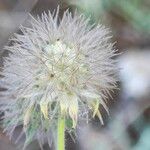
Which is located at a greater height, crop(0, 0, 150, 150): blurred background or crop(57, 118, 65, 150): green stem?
crop(0, 0, 150, 150): blurred background

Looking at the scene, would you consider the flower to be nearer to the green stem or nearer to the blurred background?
the green stem

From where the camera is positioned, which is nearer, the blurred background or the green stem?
the green stem

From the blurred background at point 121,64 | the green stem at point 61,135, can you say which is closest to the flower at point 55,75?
the green stem at point 61,135

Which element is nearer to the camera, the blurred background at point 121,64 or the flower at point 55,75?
the flower at point 55,75

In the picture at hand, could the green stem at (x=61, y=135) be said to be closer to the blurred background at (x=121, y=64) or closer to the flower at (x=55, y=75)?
the flower at (x=55, y=75)

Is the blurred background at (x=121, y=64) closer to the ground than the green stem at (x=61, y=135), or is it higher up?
higher up

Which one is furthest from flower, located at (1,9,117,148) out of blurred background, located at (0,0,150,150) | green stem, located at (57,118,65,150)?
blurred background, located at (0,0,150,150)
